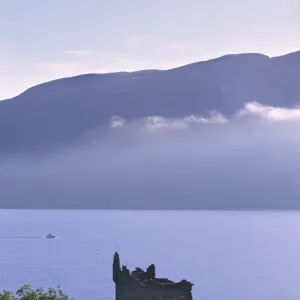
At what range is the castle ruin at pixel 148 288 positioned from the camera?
71.0m

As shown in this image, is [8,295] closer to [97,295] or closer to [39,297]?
[39,297]

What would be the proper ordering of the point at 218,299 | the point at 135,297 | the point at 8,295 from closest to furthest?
the point at 8,295
the point at 135,297
the point at 218,299

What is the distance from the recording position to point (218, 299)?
19175 cm

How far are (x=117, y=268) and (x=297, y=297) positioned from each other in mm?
128267

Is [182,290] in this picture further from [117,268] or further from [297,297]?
[297,297]

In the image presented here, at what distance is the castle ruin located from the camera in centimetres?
7100

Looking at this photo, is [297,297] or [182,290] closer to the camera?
[182,290]

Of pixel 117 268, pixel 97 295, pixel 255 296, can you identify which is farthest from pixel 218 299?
pixel 117 268

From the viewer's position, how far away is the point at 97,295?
19925 cm

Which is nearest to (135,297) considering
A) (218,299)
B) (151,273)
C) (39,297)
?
(151,273)

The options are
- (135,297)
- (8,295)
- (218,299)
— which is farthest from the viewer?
(218,299)

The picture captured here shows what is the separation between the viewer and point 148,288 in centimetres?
7200

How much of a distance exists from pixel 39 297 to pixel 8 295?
8.64 ft

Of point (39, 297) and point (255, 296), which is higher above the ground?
point (255, 296)
